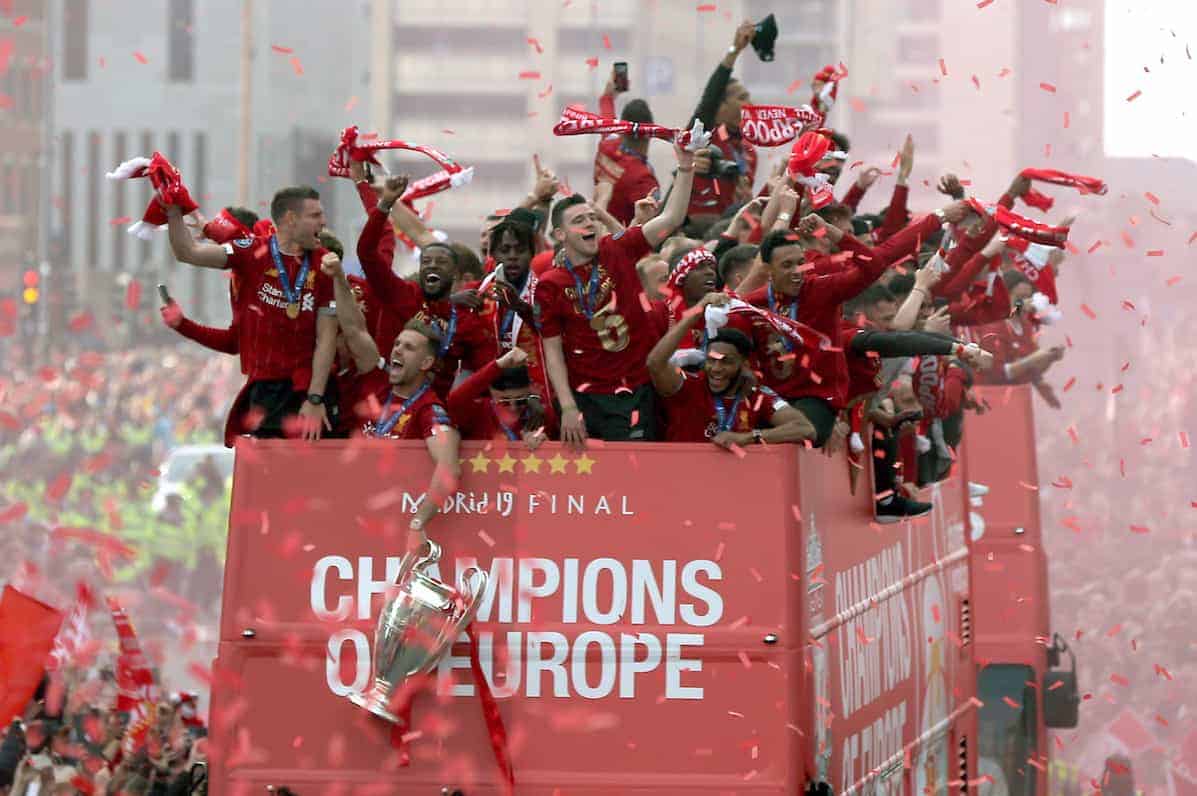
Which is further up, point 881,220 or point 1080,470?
point 881,220

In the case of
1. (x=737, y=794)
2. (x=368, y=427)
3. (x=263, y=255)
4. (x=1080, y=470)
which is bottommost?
(x=1080, y=470)

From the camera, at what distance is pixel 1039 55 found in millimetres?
152250

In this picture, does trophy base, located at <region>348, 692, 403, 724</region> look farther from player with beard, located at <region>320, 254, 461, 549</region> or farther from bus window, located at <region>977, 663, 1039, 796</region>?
bus window, located at <region>977, 663, 1039, 796</region>

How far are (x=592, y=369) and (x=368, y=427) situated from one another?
3.17ft

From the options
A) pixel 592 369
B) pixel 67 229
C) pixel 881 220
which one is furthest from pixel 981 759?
pixel 67 229

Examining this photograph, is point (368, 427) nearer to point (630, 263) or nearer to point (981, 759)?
point (630, 263)

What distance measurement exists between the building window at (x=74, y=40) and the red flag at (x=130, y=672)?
10105cm

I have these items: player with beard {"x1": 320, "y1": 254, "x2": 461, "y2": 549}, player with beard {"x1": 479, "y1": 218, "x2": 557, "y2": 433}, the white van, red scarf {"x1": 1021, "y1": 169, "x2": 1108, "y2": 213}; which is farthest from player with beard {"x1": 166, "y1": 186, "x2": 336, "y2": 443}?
the white van

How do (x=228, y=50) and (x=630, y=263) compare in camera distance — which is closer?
(x=630, y=263)

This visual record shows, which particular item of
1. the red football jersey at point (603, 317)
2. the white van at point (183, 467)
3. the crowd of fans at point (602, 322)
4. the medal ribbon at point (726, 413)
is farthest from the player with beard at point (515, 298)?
the white van at point (183, 467)

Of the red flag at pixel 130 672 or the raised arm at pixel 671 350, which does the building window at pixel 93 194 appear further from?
the raised arm at pixel 671 350

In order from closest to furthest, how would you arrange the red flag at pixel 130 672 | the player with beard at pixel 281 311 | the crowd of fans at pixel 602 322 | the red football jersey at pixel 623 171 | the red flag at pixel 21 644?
1. the crowd of fans at pixel 602 322
2. the player with beard at pixel 281 311
3. the red flag at pixel 21 644
4. the red flag at pixel 130 672
5. the red football jersey at pixel 623 171

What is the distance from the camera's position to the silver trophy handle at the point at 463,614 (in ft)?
31.3

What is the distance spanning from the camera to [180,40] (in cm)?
11044
